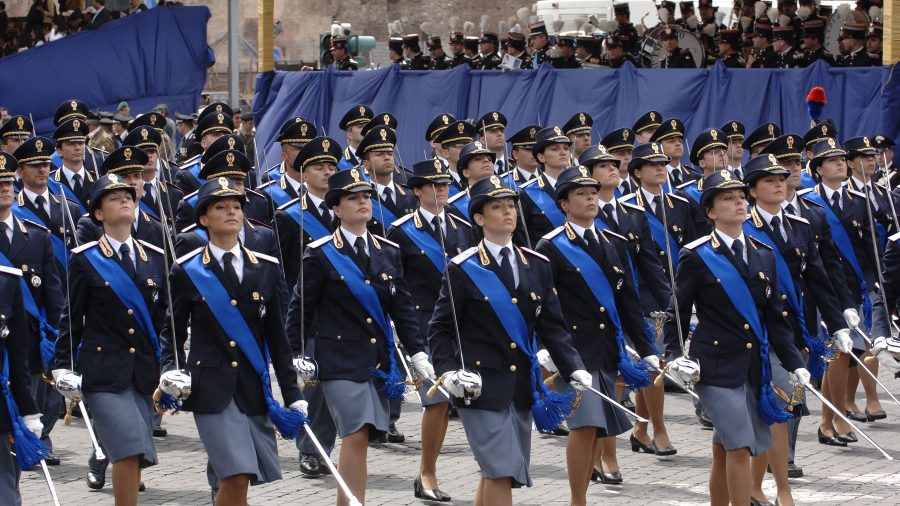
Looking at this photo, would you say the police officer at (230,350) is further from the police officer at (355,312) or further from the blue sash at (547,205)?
the blue sash at (547,205)

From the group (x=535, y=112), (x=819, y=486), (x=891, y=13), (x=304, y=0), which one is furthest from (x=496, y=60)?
(x=304, y=0)

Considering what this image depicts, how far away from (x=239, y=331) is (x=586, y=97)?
13.6 metres

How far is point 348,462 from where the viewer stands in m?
8.77

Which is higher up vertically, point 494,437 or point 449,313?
point 449,313

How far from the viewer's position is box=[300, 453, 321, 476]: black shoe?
34.4 feet

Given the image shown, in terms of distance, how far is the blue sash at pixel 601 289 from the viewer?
9.43 m

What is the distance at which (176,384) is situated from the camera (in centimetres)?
770

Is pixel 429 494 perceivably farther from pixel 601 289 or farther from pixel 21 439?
pixel 21 439

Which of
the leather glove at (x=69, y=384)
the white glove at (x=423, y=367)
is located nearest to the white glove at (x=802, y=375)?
the white glove at (x=423, y=367)

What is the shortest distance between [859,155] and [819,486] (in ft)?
11.0

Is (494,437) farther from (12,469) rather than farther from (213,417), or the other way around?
(12,469)

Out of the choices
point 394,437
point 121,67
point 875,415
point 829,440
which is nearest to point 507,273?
point 394,437

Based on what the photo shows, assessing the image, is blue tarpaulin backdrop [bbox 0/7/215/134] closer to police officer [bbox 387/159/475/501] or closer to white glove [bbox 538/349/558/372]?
police officer [bbox 387/159/475/501]

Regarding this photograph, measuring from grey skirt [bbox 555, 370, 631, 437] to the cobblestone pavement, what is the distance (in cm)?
52
